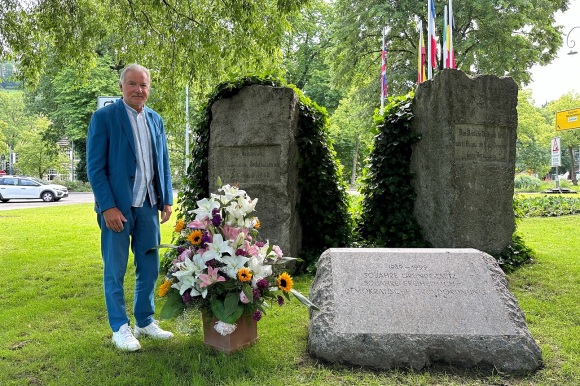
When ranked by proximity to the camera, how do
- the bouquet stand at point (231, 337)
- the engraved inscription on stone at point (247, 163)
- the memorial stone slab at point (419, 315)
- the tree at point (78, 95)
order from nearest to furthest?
1. the memorial stone slab at point (419, 315)
2. the bouquet stand at point (231, 337)
3. the engraved inscription on stone at point (247, 163)
4. the tree at point (78, 95)

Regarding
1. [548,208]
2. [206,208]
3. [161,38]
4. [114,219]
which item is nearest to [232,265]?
[206,208]

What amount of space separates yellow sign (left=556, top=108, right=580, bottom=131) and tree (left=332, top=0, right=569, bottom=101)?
2561 mm

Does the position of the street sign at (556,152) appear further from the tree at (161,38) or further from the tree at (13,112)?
the tree at (13,112)

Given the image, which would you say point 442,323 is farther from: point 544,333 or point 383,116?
point 383,116

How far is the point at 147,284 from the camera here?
373 cm

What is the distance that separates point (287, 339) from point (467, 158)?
139 inches

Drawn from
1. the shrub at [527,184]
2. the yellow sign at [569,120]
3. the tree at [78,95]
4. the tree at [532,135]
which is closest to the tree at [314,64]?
the tree at [78,95]

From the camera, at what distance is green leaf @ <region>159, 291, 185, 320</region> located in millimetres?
3238

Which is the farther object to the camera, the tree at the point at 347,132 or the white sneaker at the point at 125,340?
the tree at the point at 347,132

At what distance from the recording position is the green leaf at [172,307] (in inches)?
127

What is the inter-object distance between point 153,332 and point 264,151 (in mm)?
2858

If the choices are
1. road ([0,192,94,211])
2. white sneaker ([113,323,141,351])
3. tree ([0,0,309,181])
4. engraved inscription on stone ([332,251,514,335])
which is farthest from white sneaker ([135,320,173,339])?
road ([0,192,94,211])

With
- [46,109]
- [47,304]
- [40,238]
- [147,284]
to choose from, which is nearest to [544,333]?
[147,284]

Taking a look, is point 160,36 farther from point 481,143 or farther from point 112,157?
point 481,143
